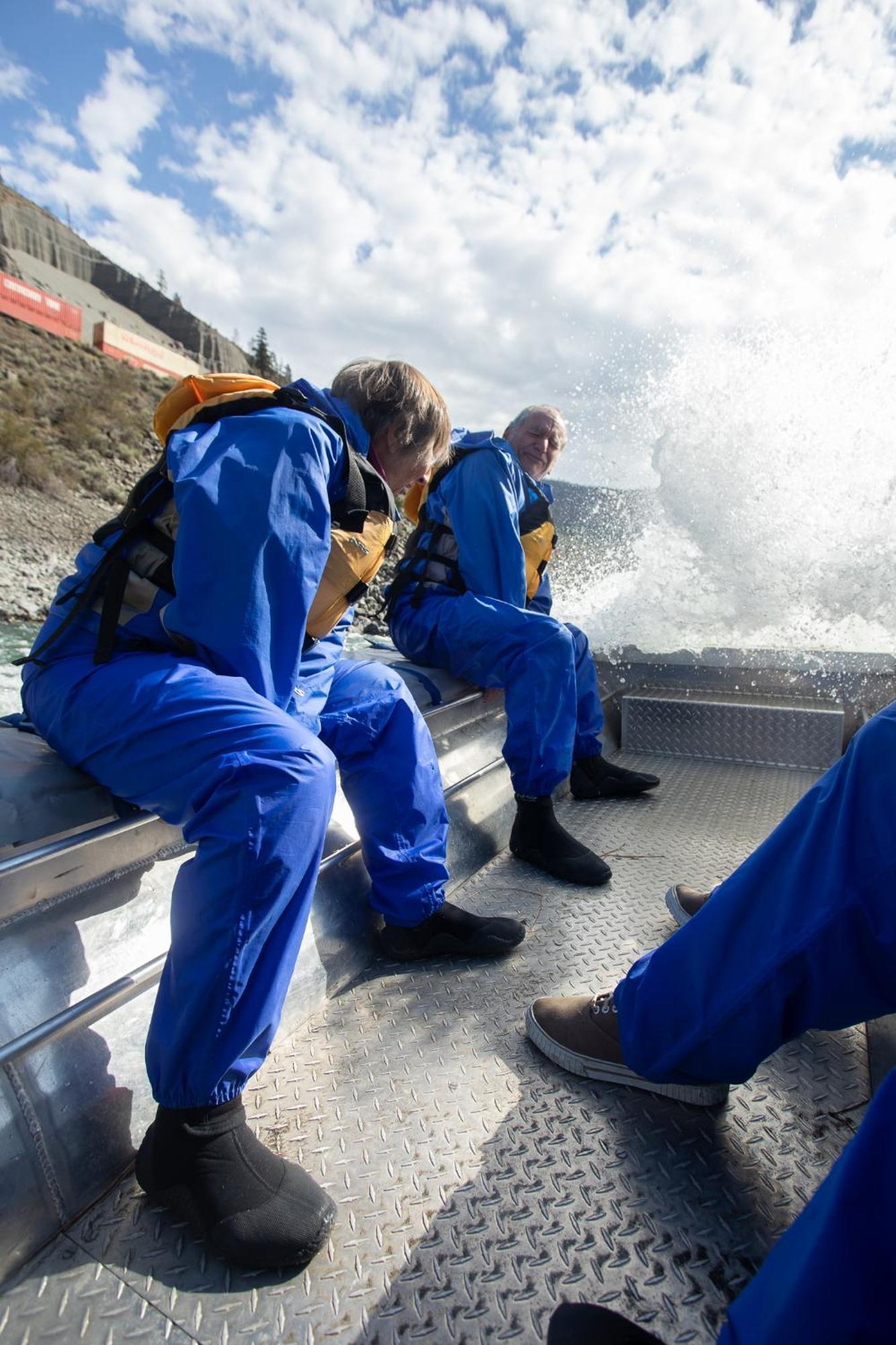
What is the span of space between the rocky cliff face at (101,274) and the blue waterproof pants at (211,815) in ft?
182

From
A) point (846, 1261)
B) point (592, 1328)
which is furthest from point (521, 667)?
point (846, 1261)

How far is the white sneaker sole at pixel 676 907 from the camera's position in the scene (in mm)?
2004

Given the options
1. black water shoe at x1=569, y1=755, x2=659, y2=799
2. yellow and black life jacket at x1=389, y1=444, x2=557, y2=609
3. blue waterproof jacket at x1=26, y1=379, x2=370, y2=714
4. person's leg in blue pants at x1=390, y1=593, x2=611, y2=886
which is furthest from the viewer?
black water shoe at x1=569, y1=755, x2=659, y2=799

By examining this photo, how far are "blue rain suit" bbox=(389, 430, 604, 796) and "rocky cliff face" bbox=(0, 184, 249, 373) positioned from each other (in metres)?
53.8

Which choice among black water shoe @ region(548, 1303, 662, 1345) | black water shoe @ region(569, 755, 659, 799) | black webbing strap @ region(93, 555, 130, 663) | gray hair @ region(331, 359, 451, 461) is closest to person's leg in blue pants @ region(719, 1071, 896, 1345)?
black water shoe @ region(548, 1303, 662, 1345)

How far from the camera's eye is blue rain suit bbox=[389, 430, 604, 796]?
8.59 ft

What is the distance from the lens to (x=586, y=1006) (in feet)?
5.07

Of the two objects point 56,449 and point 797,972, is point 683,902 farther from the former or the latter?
point 56,449

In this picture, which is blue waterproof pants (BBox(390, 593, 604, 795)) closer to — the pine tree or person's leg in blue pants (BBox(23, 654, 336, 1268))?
person's leg in blue pants (BBox(23, 654, 336, 1268))

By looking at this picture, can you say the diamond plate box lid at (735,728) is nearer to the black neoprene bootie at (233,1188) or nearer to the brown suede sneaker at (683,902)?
the brown suede sneaker at (683,902)

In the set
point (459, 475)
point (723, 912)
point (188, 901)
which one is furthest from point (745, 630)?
point (188, 901)

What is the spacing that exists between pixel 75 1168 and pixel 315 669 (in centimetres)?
106

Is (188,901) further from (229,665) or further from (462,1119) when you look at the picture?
(462,1119)

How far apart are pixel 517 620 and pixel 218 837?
68.4 inches
